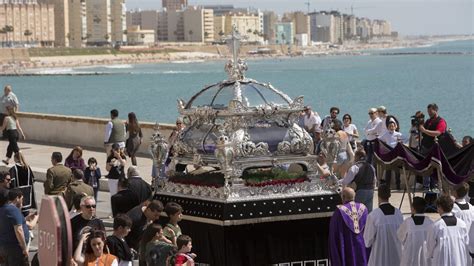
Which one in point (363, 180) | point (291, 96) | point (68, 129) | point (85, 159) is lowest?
point (291, 96)

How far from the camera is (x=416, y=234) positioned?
10688 mm

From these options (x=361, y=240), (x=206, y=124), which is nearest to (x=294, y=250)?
(x=361, y=240)

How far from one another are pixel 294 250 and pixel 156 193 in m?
1.54

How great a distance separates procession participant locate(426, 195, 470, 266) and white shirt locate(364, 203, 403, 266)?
49cm

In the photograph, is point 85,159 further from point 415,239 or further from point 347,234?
point 415,239

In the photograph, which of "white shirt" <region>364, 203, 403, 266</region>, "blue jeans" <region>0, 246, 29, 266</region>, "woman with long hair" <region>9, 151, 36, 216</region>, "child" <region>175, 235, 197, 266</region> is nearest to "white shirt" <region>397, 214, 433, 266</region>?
"white shirt" <region>364, 203, 403, 266</region>

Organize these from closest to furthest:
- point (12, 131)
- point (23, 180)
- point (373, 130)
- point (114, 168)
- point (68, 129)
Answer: point (23, 180) → point (114, 168) → point (373, 130) → point (12, 131) → point (68, 129)

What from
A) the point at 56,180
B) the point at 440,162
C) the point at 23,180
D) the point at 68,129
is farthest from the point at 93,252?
the point at 68,129

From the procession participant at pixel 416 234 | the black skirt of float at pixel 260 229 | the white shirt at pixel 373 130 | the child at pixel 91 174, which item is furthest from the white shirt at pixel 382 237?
the white shirt at pixel 373 130

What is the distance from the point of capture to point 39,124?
95.2ft

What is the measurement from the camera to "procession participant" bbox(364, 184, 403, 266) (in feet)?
36.0

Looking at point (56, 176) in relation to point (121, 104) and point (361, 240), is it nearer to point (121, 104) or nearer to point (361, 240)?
point (361, 240)

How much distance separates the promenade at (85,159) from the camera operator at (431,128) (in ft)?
2.42

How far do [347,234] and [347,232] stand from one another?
0.06ft
